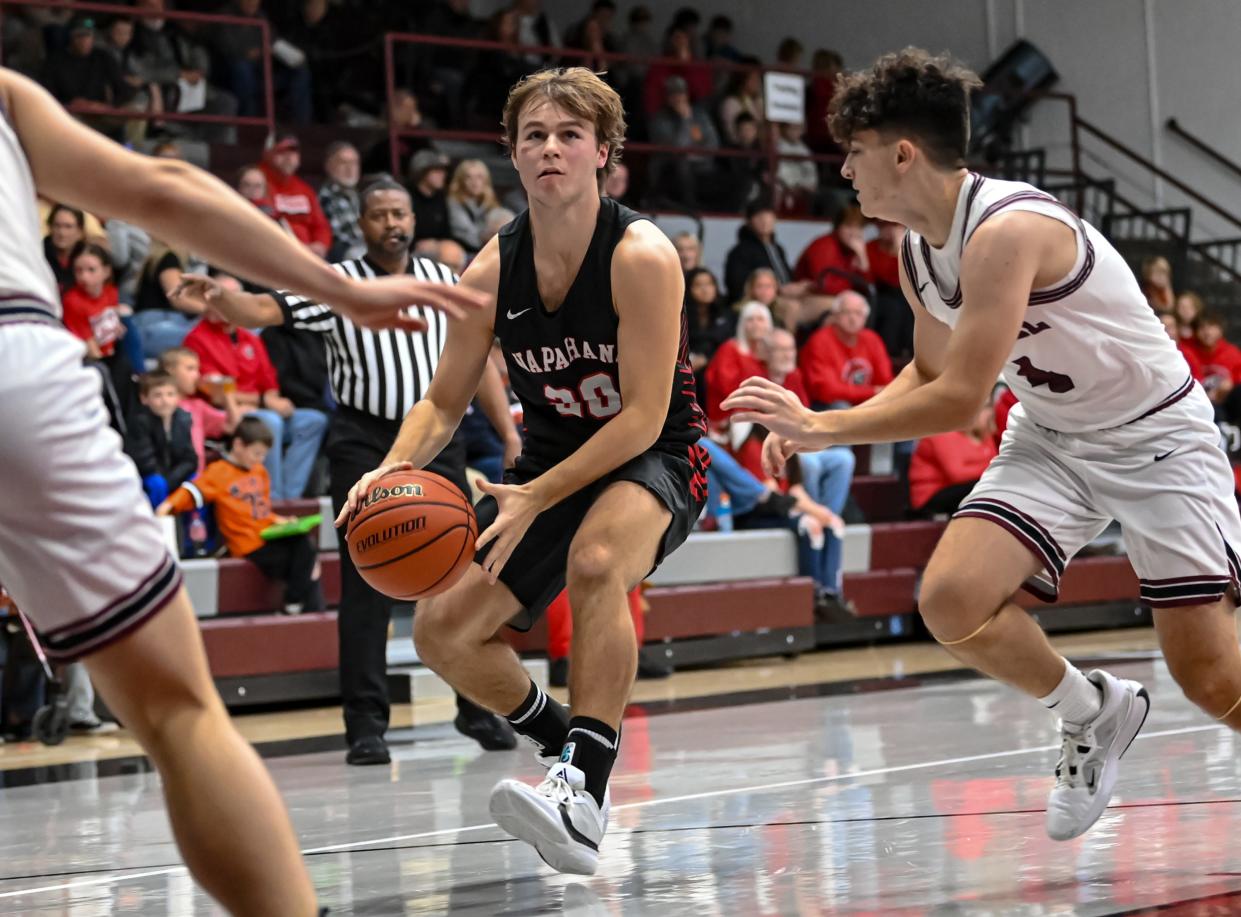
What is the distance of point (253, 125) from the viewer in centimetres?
1123

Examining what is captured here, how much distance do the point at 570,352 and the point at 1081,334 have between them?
3.76 ft

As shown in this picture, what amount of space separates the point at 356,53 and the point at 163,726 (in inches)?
467

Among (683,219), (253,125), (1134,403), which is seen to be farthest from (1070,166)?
(1134,403)

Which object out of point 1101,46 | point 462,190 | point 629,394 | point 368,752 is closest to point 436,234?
point 462,190

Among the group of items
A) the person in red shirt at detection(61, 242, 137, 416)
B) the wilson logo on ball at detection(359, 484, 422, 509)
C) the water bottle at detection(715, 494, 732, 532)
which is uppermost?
the wilson logo on ball at detection(359, 484, 422, 509)

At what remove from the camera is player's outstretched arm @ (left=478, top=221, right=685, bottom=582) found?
3.68m

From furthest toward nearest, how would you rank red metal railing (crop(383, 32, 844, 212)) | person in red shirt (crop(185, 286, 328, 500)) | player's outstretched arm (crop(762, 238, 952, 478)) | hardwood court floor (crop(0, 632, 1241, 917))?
red metal railing (crop(383, 32, 844, 212)) < person in red shirt (crop(185, 286, 328, 500)) < player's outstretched arm (crop(762, 238, 952, 478)) < hardwood court floor (crop(0, 632, 1241, 917))

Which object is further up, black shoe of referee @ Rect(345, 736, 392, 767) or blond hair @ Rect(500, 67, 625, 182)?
blond hair @ Rect(500, 67, 625, 182)

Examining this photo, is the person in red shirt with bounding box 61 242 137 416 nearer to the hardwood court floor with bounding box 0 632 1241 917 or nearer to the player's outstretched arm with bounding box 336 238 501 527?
the hardwood court floor with bounding box 0 632 1241 917

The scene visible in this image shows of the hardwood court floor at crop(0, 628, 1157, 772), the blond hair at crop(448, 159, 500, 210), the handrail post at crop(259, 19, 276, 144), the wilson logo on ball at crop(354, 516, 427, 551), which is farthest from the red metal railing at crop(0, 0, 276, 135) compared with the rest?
the wilson logo on ball at crop(354, 516, 427, 551)

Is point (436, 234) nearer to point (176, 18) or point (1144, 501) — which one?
point (176, 18)

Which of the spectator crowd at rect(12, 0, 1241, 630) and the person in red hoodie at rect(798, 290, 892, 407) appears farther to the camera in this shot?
the person in red hoodie at rect(798, 290, 892, 407)

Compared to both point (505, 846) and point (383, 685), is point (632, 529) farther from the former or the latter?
point (383, 685)

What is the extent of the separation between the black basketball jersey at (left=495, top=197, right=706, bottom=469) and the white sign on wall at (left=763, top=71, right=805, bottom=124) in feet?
31.6
